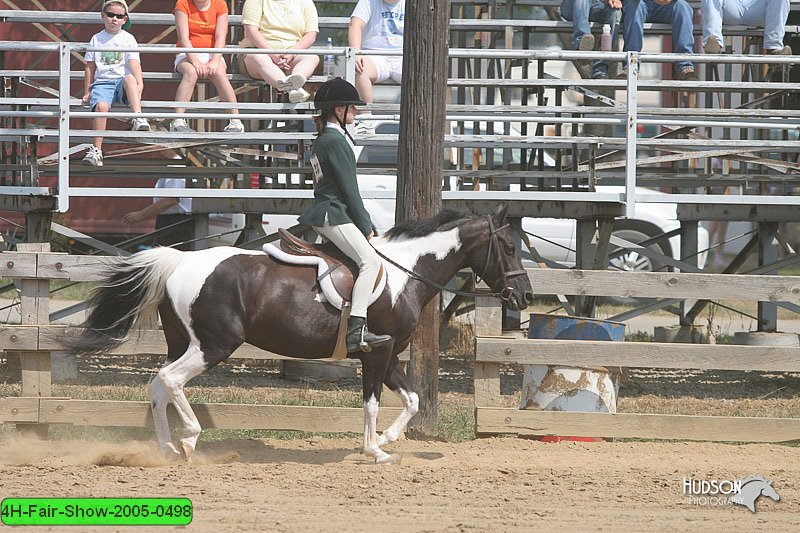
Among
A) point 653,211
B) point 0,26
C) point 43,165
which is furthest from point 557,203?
point 0,26

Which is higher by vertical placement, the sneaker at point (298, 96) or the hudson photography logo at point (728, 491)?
the sneaker at point (298, 96)

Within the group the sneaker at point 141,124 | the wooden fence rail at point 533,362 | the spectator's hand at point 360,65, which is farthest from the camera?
the spectator's hand at point 360,65

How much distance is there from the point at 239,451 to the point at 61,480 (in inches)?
64.1

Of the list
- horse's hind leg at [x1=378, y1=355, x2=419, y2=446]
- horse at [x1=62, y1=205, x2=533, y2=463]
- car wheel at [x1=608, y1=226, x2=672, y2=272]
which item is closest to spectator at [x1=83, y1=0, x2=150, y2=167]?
horse at [x1=62, y1=205, x2=533, y2=463]

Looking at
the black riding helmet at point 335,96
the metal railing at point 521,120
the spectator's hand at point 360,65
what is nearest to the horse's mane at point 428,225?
the black riding helmet at point 335,96

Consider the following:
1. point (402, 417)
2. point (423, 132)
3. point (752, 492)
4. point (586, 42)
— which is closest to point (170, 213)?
point (586, 42)

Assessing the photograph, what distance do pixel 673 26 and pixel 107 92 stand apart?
6098mm

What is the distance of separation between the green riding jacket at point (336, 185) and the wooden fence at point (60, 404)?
1708 millimetres

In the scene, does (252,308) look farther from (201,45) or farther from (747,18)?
(747,18)

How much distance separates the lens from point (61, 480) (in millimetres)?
6977

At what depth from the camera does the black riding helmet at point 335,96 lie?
25.6 feet

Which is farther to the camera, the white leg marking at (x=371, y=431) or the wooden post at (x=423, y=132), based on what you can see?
the wooden post at (x=423, y=132)

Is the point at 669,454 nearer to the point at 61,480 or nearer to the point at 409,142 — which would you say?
the point at 409,142

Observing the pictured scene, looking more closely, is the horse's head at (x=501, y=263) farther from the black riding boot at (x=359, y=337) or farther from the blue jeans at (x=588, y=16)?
the blue jeans at (x=588, y=16)
